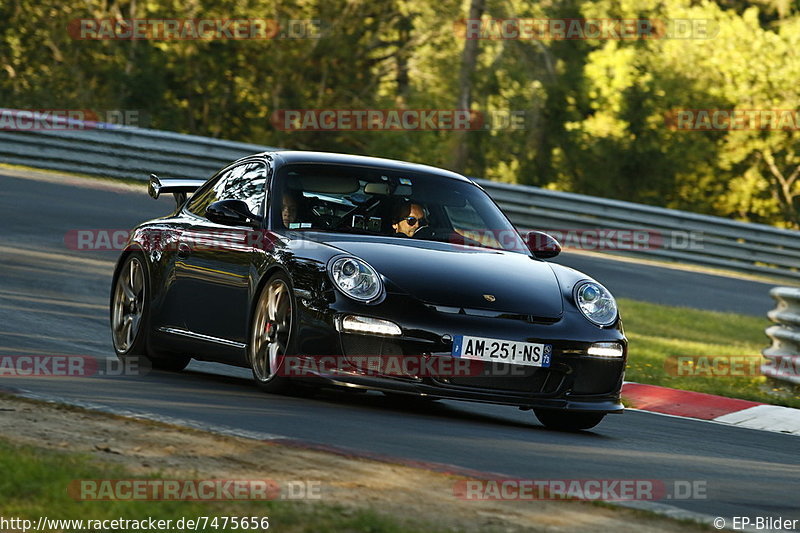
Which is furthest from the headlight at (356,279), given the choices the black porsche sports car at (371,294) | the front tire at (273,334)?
the front tire at (273,334)

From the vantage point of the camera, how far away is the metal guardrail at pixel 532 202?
69.3ft

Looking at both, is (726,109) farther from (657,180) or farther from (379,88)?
(379,88)

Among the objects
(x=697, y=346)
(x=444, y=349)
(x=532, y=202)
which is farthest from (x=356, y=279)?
(x=532, y=202)

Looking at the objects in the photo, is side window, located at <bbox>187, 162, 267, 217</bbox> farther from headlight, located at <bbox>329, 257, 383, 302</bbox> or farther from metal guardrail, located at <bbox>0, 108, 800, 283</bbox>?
metal guardrail, located at <bbox>0, 108, 800, 283</bbox>

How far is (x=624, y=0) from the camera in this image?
132 feet

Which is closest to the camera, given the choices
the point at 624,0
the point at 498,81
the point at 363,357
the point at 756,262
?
the point at 363,357

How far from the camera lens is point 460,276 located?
806 centimetres

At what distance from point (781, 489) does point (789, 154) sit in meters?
30.2

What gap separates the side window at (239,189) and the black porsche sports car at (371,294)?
16 millimetres

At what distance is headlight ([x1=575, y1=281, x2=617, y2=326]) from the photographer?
8.18 meters

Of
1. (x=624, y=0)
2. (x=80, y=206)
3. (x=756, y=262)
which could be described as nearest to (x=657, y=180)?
(x=624, y=0)

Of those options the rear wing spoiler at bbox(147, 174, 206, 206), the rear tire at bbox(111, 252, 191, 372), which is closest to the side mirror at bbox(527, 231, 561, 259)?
the rear tire at bbox(111, 252, 191, 372)

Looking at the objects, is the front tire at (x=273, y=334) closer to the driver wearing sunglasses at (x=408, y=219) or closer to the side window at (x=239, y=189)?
the side window at (x=239, y=189)

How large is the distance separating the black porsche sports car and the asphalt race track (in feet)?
0.71
